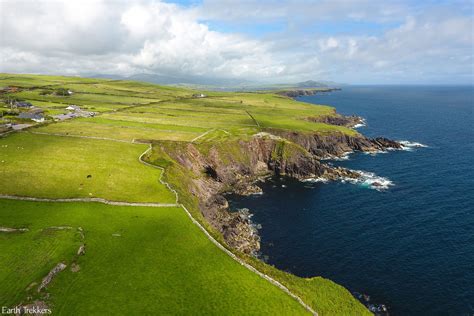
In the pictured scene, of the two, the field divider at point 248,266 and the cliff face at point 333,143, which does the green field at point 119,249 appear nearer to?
the field divider at point 248,266

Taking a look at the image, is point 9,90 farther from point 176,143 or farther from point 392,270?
point 392,270

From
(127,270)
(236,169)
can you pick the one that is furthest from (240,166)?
(127,270)

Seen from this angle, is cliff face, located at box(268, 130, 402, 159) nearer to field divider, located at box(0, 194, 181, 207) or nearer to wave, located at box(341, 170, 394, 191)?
wave, located at box(341, 170, 394, 191)

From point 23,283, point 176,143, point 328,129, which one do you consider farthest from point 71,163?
point 328,129

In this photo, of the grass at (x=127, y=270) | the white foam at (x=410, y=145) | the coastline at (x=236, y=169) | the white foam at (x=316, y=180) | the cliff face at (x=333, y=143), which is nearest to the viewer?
the grass at (x=127, y=270)

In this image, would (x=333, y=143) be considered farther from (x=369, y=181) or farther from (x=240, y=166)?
(x=240, y=166)

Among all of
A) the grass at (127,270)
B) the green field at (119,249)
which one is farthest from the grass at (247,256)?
the grass at (127,270)
